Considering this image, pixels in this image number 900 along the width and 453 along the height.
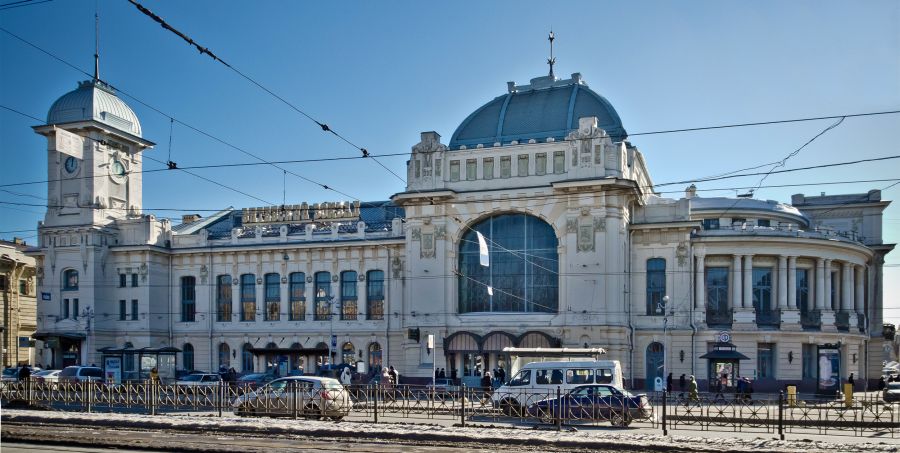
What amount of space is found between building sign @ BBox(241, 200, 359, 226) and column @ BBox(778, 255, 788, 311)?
2916 cm

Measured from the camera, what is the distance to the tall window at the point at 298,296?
59.3m

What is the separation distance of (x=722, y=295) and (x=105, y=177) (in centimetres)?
4358

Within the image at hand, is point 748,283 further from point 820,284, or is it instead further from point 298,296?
point 298,296

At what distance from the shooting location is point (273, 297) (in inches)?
2371

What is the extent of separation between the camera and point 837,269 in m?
53.9

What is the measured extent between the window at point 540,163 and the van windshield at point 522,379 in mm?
19241

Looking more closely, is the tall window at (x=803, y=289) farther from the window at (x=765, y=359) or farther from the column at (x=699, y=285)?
the column at (x=699, y=285)

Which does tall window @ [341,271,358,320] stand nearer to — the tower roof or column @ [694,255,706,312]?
the tower roof

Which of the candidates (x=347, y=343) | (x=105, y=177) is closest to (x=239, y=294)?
(x=347, y=343)

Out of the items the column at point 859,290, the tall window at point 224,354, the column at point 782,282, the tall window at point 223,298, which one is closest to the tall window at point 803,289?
the column at point 782,282

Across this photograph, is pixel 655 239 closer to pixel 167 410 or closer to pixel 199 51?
pixel 167 410

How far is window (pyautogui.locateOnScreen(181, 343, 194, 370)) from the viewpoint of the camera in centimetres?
6178

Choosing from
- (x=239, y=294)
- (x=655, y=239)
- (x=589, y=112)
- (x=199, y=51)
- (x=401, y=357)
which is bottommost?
(x=401, y=357)

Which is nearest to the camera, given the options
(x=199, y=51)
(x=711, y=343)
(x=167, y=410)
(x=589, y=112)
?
(x=199, y=51)
